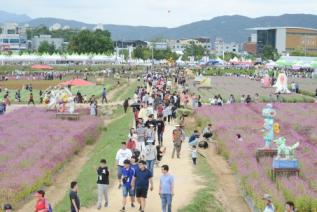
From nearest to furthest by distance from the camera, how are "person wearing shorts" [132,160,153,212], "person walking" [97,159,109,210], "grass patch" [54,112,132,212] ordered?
"person wearing shorts" [132,160,153,212], "person walking" [97,159,109,210], "grass patch" [54,112,132,212]

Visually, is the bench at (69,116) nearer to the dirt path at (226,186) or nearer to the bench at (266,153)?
the dirt path at (226,186)

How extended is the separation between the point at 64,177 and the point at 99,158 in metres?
2.88

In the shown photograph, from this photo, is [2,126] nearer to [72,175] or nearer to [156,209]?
[72,175]

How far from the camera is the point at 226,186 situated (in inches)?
828

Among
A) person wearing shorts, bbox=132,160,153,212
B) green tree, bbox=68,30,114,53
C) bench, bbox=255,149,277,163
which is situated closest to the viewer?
person wearing shorts, bbox=132,160,153,212

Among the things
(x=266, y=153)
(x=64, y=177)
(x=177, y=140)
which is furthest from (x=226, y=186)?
(x=64, y=177)

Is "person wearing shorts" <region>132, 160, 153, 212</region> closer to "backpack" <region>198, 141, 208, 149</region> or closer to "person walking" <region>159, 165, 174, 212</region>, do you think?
"person walking" <region>159, 165, 174, 212</region>

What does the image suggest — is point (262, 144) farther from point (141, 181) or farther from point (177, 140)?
point (141, 181)

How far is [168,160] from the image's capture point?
2481 centimetres

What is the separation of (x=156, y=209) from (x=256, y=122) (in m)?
19.5

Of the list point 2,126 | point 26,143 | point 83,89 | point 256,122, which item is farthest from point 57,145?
point 83,89

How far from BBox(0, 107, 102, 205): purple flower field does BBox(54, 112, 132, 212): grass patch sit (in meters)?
0.91

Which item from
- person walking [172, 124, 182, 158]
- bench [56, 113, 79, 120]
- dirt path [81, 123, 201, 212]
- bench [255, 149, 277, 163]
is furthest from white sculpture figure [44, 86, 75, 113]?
bench [255, 149, 277, 163]

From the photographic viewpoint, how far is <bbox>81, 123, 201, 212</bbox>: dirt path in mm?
17531
